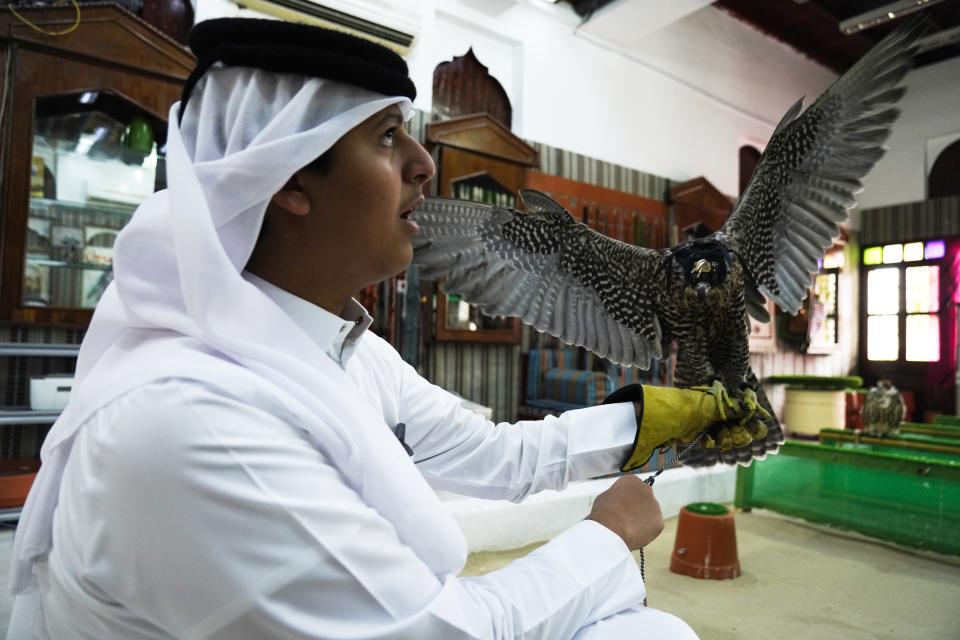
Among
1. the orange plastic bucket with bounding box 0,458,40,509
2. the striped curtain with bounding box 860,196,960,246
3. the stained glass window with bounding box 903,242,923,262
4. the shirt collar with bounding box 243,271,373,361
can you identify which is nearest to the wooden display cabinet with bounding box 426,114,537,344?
the orange plastic bucket with bounding box 0,458,40,509

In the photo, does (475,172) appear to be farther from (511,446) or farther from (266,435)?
(266,435)

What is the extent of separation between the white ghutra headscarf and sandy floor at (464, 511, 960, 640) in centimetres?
→ 175

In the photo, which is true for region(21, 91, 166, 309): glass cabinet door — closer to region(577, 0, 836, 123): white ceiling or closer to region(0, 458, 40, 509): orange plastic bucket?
region(0, 458, 40, 509): orange plastic bucket

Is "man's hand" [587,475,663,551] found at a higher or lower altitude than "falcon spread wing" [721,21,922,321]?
lower

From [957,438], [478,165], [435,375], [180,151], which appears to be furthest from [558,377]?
[180,151]

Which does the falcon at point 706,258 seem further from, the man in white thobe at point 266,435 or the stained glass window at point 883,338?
the stained glass window at point 883,338

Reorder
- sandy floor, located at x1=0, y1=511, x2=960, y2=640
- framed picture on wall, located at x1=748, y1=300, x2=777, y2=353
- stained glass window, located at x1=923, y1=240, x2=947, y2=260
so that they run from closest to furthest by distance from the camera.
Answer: sandy floor, located at x1=0, y1=511, x2=960, y2=640
framed picture on wall, located at x1=748, y1=300, x2=777, y2=353
stained glass window, located at x1=923, y1=240, x2=947, y2=260

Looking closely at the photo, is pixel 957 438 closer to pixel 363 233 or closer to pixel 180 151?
pixel 363 233

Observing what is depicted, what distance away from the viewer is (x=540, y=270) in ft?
6.38

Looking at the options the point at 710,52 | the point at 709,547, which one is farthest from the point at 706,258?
the point at 710,52

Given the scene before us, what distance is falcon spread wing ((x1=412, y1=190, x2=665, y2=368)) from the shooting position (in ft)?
5.89

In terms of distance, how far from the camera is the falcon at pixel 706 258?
1449 mm

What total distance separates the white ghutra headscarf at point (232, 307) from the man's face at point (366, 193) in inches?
1.3

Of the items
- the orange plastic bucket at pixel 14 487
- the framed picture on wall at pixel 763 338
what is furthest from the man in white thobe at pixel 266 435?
the framed picture on wall at pixel 763 338
